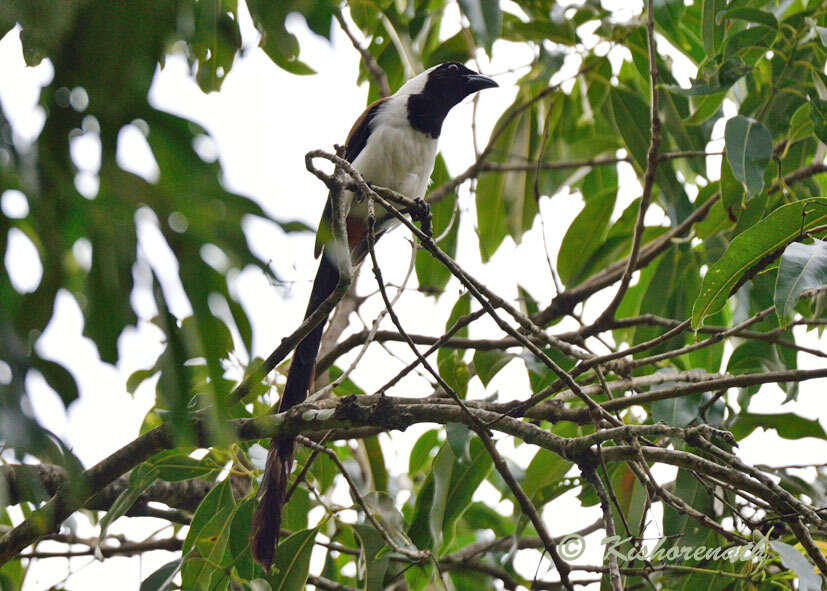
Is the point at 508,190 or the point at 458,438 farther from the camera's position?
the point at 508,190

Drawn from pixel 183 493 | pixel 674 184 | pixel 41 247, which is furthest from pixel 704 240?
pixel 41 247

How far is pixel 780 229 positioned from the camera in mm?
1765

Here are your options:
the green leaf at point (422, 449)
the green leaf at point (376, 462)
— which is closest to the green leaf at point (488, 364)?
the green leaf at point (376, 462)

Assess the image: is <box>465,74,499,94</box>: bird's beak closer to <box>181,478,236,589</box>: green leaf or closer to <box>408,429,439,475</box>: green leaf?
<box>408,429,439,475</box>: green leaf

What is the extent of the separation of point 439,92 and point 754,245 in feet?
6.95

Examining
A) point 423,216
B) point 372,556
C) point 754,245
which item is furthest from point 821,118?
point 372,556

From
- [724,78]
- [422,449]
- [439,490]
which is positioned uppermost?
[724,78]

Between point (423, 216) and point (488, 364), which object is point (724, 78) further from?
point (488, 364)

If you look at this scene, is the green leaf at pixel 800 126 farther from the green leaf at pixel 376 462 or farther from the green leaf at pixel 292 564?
the green leaf at pixel 292 564

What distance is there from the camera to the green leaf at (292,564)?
7.20ft

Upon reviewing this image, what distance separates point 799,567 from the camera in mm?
1718

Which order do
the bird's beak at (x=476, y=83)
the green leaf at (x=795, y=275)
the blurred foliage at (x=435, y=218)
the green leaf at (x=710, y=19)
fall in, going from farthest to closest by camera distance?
the bird's beak at (x=476, y=83) → the green leaf at (x=710, y=19) → the green leaf at (x=795, y=275) → the blurred foliage at (x=435, y=218)

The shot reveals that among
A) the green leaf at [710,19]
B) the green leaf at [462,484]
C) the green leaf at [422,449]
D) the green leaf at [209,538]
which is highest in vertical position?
the green leaf at [710,19]

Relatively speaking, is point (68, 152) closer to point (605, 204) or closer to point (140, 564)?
point (140, 564)
